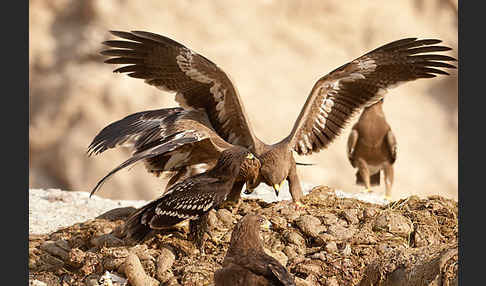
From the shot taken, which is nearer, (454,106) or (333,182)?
(333,182)

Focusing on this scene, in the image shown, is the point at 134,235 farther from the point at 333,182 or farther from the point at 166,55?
the point at 333,182

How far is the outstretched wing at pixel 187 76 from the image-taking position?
833 cm

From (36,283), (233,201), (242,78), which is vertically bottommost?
(36,283)

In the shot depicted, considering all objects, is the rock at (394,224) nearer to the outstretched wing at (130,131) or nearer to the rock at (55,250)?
the outstretched wing at (130,131)

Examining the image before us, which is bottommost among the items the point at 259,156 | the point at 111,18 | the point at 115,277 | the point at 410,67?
the point at 115,277

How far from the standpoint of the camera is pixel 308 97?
900 centimetres

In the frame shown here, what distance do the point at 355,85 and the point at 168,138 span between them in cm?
248

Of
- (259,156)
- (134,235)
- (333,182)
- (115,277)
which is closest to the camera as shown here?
(115,277)

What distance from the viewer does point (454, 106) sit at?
19203mm

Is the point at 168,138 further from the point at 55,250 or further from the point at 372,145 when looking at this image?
the point at 372,145

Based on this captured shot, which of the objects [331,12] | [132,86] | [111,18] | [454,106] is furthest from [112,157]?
[454,106]

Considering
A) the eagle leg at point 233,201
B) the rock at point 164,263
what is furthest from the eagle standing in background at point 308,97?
the rock at point 164,263

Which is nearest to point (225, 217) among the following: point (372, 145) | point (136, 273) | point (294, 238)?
point (294, 238)

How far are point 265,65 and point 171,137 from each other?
34.3 ft
